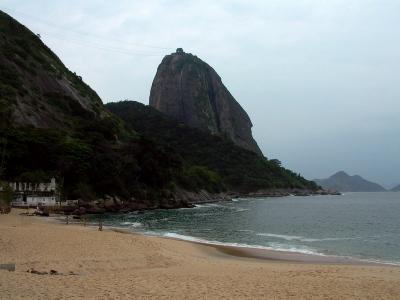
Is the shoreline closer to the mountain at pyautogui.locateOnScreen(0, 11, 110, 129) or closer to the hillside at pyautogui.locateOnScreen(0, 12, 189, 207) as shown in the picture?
the hillside at pyautogui.locateOnScreen(0, 12, 189, 207)

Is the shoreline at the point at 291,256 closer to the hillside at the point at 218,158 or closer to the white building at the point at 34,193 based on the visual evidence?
the white building at the point at 34,193

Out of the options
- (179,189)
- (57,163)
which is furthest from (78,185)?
(179,189)

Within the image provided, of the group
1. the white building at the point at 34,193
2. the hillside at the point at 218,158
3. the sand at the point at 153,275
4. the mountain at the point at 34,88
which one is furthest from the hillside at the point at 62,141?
the hillside at the point at 218,158

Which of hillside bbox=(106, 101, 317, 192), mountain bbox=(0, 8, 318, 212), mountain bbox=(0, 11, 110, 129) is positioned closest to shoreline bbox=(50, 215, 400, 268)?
mountain bbox=(0, 8, 318, 212)

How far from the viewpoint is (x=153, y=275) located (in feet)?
54.4

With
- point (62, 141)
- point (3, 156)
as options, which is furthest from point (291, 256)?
point (62, 141)

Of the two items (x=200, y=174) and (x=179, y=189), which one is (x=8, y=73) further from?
(x=200, y=174)

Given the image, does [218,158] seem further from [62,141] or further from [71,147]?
[71,147]

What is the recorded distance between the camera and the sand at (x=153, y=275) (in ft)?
42.7

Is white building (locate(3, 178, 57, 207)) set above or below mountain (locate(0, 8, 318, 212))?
below

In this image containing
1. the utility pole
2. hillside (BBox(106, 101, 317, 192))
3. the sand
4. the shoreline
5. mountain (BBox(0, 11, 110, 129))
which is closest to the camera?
the sand

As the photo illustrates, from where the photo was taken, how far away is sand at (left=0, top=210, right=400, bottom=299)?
512 inches

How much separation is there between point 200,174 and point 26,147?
70255 mm

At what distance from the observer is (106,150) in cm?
8575
